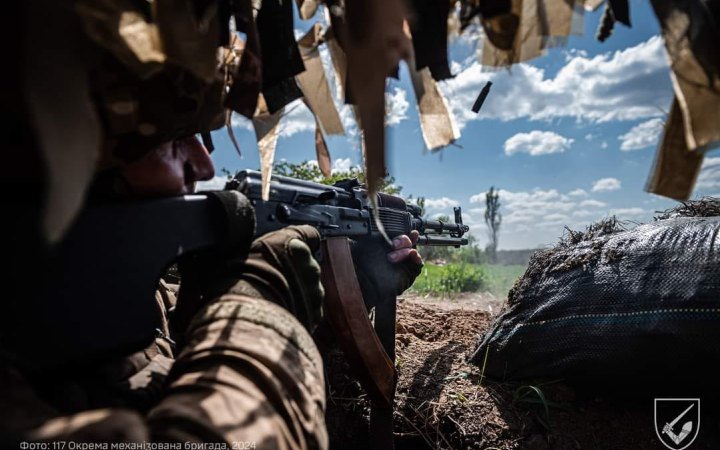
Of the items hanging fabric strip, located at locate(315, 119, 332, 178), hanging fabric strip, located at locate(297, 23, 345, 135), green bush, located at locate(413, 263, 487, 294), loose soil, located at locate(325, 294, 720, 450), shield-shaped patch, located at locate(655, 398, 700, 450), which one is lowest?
green bush, located at locate(413, 263, 487, 294)

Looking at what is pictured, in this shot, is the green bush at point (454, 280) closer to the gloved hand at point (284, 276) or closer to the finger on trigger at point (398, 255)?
the finger on trigger at point (398, 255)

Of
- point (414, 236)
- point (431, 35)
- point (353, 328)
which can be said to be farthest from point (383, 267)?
point (431, 35)

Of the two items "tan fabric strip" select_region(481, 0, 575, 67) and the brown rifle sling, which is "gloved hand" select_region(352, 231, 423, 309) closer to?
the brown rifle sling

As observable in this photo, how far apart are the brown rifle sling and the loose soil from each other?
28 cm

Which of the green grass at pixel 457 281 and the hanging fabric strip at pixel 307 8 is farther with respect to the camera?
the green grass at pixel 457 281

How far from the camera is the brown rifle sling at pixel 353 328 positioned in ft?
6.53

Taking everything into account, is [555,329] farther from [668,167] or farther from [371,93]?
[371,93]

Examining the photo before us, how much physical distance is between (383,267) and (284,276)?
1.79 m

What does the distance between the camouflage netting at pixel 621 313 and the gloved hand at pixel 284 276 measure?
60.6 inches

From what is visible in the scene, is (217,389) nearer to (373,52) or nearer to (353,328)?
(373,52)

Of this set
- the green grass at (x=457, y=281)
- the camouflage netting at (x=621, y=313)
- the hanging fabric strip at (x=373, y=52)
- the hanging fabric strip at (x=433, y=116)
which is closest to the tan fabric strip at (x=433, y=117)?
the hanging fabric strip at (x=433, y=116)

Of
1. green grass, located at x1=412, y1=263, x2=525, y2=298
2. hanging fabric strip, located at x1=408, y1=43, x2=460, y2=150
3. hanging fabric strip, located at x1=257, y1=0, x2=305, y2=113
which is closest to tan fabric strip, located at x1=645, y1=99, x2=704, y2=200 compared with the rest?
hanging fabric strip, located at x1=408, y1=43, x2=460, y2=150

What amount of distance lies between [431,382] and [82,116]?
2.27 meters

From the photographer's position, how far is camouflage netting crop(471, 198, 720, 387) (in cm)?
184
